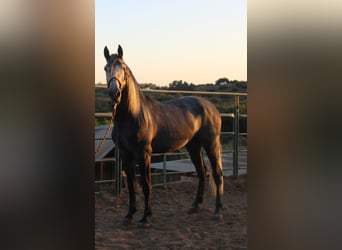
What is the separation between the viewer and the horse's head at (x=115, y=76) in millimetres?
2857

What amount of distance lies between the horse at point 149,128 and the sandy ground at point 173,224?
0.43 ft

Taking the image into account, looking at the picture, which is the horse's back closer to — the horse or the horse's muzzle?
the horse

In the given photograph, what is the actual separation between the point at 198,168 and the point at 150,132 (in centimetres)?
83

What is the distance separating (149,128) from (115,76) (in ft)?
1.69

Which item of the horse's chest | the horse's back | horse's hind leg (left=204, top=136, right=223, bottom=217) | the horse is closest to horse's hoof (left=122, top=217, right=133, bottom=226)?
the horse

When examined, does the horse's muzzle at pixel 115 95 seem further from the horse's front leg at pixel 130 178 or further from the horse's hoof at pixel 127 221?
the horse's hoof at pixel 127 221

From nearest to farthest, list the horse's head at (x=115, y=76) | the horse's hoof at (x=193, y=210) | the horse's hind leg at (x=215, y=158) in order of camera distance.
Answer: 1. the horse's head at (x=115, y=76)
2. the horse's hoof at (x=193, y=210)
3. the horse's hind leg at (x=215, y=158)

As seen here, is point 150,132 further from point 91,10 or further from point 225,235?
point 91,10

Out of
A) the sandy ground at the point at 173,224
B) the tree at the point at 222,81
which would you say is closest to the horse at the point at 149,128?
the sandy ground at the point at 173,224

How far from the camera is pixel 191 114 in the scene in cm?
359

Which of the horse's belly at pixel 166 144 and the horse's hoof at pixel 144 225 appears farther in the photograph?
the horse's belly at pixel 166 144

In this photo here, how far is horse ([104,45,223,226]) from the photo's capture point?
9.85 ft

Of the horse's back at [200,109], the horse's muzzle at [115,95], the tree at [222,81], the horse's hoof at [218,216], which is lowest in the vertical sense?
the horse's hoof at [218,216]

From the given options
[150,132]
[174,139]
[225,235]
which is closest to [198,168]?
[174,139]
